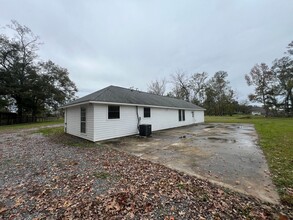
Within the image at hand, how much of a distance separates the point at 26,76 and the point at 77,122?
2064cm

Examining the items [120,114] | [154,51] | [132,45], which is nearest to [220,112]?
[154,51]

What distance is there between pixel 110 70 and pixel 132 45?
787 cm

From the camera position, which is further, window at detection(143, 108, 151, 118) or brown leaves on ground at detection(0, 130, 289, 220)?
window at detection(143, 108, 151, 118)

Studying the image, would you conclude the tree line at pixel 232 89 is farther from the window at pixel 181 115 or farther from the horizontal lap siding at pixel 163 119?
the horizontal lap siding at pixel 163 119

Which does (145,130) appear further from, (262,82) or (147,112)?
(262,82)

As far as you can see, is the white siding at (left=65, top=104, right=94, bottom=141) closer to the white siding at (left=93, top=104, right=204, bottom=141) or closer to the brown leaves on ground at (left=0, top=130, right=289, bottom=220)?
the white siding at (left=93, top=104, right=204, bottom=141)

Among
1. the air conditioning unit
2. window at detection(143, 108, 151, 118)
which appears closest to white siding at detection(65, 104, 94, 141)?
the air conditioning unit

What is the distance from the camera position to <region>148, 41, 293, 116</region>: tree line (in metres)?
31.2

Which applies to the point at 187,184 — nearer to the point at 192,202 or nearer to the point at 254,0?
the point at 192,202

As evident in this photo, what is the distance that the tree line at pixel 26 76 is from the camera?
20672 millimetres

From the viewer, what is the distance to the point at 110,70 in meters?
21.3

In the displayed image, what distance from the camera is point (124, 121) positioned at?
953 cm

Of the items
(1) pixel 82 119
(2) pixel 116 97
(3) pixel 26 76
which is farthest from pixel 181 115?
(3) pixel 26 76

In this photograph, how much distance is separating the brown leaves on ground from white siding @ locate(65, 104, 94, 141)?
377 cm
